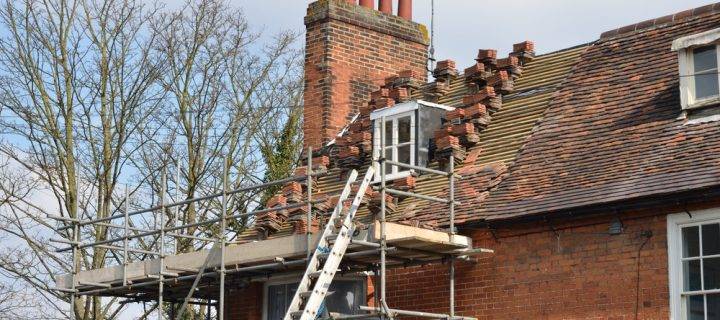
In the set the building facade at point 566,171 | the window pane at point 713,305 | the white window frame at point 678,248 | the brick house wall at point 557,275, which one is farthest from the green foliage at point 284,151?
the window pane at point 713,305

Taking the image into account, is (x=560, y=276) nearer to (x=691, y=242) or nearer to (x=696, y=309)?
(x=691, y=242)

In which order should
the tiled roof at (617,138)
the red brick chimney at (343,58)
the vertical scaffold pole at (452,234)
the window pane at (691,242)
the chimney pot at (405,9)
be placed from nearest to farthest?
the window pane at (691,242)
the tiled roof at (617,138)
the vertical scaffold pole at (452,234)
the red brick chimney at (343,58)
the chimney pot at (405,9)

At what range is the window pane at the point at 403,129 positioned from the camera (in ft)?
67.3

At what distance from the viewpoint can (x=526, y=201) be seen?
17172mm

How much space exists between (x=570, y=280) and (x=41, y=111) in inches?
590

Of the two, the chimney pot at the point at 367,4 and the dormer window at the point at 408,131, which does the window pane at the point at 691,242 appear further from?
the chimney pot at the point at 367,4

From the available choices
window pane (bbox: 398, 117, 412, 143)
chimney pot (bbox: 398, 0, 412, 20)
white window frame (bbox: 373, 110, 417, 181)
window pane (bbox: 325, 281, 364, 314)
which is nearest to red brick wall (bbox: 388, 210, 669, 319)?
window pane (bbox: 325, 281, 364, 314)

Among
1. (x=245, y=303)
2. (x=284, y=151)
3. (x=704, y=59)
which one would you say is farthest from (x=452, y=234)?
(x=284, y=151)

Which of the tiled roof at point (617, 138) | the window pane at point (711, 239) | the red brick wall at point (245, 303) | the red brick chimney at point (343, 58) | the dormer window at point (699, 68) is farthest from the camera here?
the red brick chimney at point (343, 58)

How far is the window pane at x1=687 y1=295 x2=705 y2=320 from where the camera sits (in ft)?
50.2

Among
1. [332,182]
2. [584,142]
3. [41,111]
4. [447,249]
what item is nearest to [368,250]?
[447,249]

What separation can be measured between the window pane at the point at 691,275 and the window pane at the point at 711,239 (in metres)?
0.18

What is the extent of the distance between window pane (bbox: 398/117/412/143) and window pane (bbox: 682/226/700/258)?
5829 millimetres

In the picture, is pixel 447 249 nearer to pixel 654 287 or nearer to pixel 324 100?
pixel 654 287
